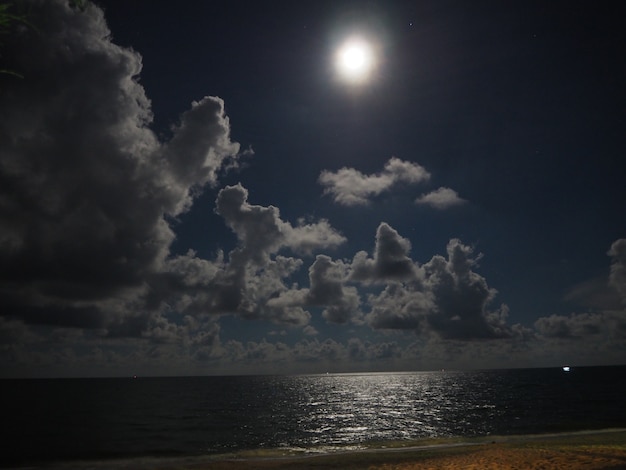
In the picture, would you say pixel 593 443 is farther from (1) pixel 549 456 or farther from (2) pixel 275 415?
(2) pixel 275 415

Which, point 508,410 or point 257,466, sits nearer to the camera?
point 257,466

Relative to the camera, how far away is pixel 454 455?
35125 mm

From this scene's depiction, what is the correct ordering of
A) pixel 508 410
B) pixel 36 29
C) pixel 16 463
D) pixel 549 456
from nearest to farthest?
1. pixel 36 29
2. pixel 549 456
3. pixel 16 463
4. pixel 508 410

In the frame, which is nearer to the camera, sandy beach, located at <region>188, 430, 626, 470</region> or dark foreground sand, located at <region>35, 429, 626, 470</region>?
sandy beach, located at <region>188, 430, 626, 470</region>

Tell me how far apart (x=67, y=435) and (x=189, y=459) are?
32994mm

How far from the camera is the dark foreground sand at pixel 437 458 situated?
29781 millimetres

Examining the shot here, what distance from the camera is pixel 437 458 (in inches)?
1345

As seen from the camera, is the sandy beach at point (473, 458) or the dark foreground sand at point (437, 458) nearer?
the sandy beach at point (473, 458)

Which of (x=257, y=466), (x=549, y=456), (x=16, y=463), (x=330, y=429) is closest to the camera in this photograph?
(x=549, y=456)

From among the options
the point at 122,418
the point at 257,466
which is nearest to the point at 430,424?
the point at 257,466

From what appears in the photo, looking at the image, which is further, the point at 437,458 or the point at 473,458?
the point at 437,458

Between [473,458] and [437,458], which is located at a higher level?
[473,458]

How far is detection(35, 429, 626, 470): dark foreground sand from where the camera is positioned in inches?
1172

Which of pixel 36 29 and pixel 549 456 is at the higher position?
pixel 36 29
